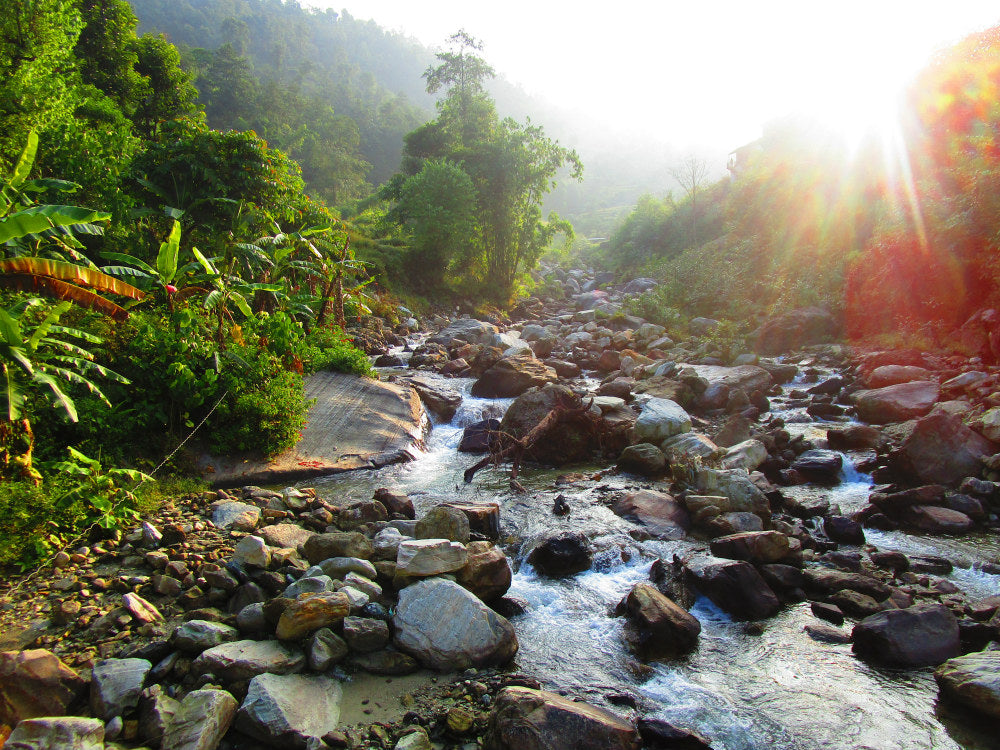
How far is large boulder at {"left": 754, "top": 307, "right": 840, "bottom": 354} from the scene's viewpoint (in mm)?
17514

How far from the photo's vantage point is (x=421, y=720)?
3846 mm

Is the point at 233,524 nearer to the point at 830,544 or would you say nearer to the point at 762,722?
the point at 762,722

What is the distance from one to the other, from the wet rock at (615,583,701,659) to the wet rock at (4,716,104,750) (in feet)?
13.1

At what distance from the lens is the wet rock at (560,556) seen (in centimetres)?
611

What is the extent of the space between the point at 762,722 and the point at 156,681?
446 centimetres

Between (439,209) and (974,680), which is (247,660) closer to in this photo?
(974,680)

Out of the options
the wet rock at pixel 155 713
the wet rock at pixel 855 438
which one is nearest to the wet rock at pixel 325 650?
the wet rock at pixel 155 713

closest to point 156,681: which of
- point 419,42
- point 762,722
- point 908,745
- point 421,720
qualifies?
point 421,720

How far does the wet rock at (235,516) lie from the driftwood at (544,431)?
3.42 meters

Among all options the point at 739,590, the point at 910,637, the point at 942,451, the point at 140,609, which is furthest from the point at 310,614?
the point at 942,451

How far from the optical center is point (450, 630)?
14.8 feet

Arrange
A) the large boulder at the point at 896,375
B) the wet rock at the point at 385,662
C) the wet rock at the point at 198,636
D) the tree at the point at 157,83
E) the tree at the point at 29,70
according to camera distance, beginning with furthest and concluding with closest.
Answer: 1. the tree at the point at 157,83
2. the tree at the point at 29,70
3. the large boulder at the point at 896,375
4. the wet rock at the point at 385,662
5. the wet rock at the point at 198,636

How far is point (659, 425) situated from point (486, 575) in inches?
226

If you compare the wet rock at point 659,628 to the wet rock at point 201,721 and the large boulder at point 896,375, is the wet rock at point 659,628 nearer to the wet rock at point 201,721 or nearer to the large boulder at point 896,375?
the wet rock at point 201,721
